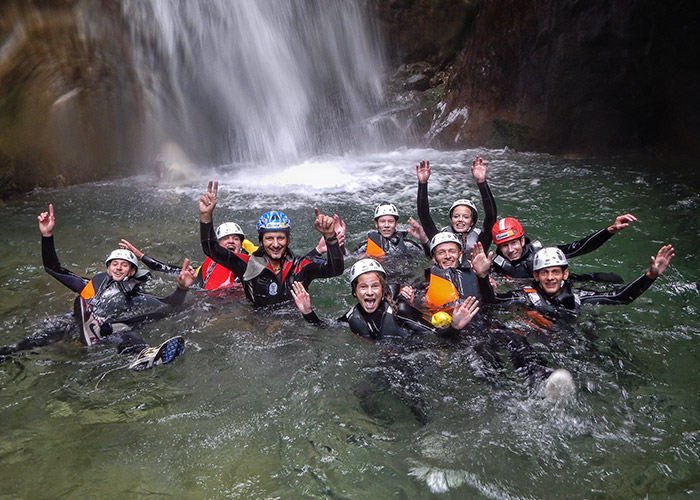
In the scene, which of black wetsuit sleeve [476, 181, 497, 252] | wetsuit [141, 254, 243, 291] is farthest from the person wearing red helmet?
wetsuit [141, 254, 243, 291]

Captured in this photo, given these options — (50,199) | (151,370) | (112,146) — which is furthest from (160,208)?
(151,370)

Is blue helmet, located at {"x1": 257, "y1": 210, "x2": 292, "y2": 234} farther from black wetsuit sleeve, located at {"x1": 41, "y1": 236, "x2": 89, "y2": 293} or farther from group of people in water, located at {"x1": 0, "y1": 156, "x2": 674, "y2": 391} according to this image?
black wetsuit sleeve, located at {"x1": 41, "y1": 236, "x2": 89, "y2": 293}

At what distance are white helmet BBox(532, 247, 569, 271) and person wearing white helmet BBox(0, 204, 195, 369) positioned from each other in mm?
3571

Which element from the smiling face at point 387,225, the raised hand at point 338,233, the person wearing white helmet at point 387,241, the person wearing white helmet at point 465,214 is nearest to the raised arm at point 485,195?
the person wearing white helmet at point 465,214

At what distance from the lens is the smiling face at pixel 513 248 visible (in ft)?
22.2

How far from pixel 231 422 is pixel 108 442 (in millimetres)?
906

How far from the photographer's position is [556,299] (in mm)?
5590

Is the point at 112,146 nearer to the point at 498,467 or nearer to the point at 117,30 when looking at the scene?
the point at 117,30

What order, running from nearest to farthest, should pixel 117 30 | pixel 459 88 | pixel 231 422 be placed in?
pixel 231 422, pixel 117 30, pixel 459 88

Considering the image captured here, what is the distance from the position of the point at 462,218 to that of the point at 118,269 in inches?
167

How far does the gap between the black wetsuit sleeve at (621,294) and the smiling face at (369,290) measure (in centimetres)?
214

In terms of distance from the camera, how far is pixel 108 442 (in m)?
4.11

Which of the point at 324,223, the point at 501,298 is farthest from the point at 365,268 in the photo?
the point at 501,298

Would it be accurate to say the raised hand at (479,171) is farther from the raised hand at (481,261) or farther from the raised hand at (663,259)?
the raised hand at (663,259)
